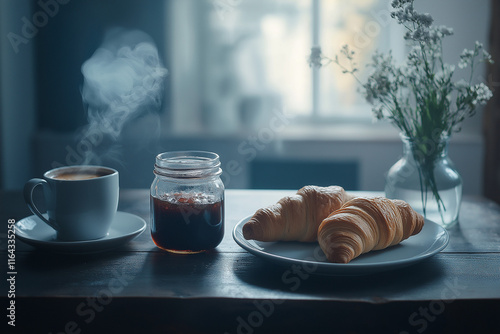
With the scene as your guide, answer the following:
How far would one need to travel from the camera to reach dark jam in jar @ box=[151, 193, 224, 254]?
940 mm

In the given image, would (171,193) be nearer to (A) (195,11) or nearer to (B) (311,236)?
(B) (311,236)

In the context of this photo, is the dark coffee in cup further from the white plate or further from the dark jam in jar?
the white plate

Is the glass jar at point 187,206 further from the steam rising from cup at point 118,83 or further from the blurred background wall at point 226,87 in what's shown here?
the steam rising from cup at point 118,83

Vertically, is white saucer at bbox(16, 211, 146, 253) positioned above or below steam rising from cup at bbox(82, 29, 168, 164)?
below

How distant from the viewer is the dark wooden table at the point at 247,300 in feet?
2.57

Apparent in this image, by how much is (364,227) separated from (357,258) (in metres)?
0.05

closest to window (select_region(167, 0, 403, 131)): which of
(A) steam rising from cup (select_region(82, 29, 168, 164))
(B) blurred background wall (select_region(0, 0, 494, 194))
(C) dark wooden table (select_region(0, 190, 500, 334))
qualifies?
(B) blurred background wall (select_region(0, 0, 494, 194))

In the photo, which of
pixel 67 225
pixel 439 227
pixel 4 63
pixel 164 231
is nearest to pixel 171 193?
pixel 164 231

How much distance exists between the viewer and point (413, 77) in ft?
3.69

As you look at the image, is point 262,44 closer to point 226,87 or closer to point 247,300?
point 226,87

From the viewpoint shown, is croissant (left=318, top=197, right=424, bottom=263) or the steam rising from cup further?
the steam rising from cup

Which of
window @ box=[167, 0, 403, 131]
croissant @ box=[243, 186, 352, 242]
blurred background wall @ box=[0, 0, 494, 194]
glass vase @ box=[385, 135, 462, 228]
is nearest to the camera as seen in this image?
croissant @ box=[243, 186, 352, 242]

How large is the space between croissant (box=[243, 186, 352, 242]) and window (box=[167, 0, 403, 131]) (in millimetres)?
2057

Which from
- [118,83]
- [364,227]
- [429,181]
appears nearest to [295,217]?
[364,227]
